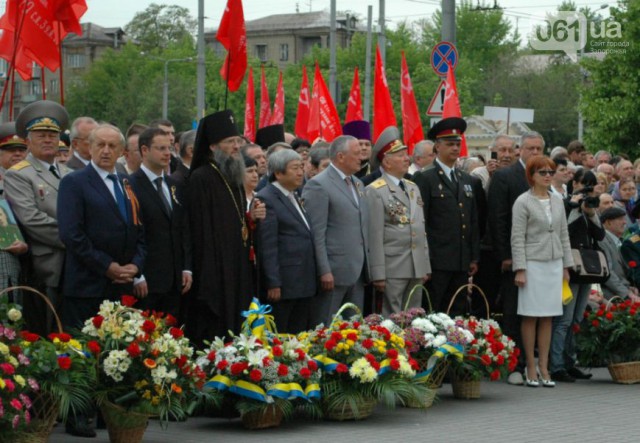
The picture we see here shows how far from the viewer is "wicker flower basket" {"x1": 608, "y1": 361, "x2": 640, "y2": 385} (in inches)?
538

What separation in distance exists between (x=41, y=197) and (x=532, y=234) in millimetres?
5064

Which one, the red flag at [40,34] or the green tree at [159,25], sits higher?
the green tree at [159,25]

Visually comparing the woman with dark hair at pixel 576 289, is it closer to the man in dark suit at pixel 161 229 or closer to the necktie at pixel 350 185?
the necktie at pixel 350 185

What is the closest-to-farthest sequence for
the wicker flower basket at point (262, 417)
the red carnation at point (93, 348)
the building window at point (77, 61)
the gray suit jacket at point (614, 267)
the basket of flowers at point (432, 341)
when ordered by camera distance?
the red carnation at point (93, 348)
the wicker flower basket at point (262, 417)
the basket of flowers at point (432, 341)
the gray suit jacket at point (614, 267)
the building window at point (77, 61)

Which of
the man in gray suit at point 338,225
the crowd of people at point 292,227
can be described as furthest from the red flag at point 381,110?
the man in gray suit at point 338,225

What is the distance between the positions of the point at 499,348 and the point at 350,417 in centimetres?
188

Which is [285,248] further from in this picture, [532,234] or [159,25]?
[159,25]

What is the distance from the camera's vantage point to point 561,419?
11.1 metres

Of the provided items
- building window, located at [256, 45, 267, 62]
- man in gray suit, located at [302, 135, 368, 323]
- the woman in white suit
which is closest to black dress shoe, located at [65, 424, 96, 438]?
man in gray suit, located at [302, 135, 368, 323]

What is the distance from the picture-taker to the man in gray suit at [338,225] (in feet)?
40.3

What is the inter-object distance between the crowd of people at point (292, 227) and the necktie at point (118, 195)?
2 cm


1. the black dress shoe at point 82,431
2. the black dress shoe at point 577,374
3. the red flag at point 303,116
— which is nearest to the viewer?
the black dress shoe at point 82,431

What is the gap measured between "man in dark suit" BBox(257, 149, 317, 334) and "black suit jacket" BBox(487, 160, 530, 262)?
254 centimetres

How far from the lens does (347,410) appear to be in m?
10.8
